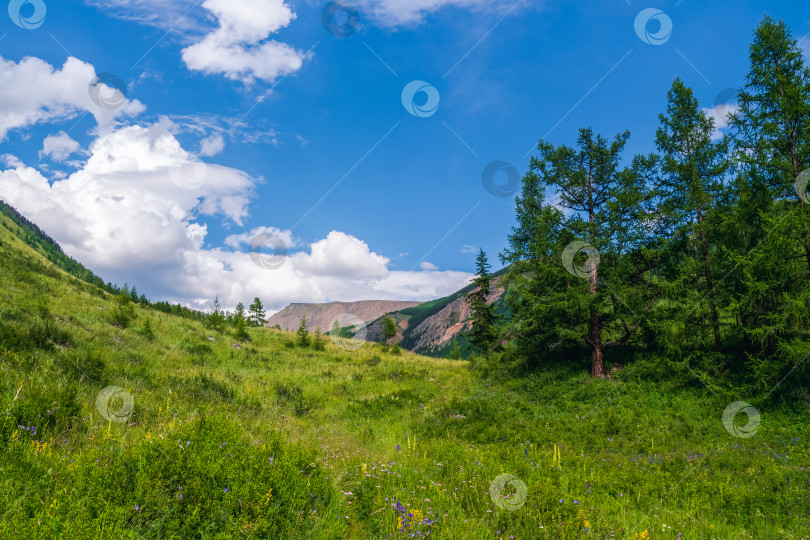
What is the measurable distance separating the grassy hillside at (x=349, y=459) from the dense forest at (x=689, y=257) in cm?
184

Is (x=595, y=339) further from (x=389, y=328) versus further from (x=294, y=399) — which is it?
(x=389, y=328)

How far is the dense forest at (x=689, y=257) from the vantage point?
1198cm

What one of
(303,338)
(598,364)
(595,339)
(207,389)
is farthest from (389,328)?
(207,389)

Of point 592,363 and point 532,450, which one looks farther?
point 592,363

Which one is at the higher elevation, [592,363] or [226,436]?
[592,363]

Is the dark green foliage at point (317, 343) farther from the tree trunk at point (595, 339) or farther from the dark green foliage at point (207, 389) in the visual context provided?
the tree trunk at point (595, 339)

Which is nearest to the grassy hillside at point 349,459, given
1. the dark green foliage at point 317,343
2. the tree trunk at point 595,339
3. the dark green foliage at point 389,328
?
the tree trunk at point 595,339

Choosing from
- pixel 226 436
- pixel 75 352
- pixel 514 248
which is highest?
pixel 514 248

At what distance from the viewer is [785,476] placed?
23.1 feet

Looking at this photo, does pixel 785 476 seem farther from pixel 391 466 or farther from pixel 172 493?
pixel 172 493

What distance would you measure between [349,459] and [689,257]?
16.5 metres

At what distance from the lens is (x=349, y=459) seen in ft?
19.2

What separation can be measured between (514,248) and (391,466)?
19703 millimetres

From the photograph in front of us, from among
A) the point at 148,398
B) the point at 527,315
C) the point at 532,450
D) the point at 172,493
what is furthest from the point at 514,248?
the point at 172,493
